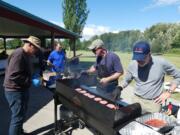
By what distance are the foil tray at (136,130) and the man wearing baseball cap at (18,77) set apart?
1893 mm

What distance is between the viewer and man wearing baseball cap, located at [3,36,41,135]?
3.72 meters

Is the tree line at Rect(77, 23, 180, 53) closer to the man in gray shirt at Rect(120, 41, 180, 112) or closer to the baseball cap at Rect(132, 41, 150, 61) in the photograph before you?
the man in gray shirt at Rect(120, 41, 180, 112)

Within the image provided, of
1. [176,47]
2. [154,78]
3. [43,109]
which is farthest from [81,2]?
[154,78]

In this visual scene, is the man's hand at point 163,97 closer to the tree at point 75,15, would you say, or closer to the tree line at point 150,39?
the tree at point 75,15

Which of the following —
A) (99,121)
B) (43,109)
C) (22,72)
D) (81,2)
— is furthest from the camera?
(81,2)

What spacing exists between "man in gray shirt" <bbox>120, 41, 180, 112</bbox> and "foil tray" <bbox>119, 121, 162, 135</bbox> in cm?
79

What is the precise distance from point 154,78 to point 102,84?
148 cm

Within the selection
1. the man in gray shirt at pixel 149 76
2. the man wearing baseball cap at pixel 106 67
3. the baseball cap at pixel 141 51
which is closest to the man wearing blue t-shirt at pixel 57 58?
the man wearing baseball cap at pixel 106 67

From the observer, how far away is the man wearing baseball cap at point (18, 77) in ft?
12.2

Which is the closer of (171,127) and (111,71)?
(171,127)

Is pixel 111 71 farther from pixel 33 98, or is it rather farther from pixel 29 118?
pixel 33 98

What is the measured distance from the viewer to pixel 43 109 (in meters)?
6.43

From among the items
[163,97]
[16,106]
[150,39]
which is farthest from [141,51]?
[150,39]

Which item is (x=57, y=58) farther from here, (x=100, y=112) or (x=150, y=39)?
(x=150, y=39)
